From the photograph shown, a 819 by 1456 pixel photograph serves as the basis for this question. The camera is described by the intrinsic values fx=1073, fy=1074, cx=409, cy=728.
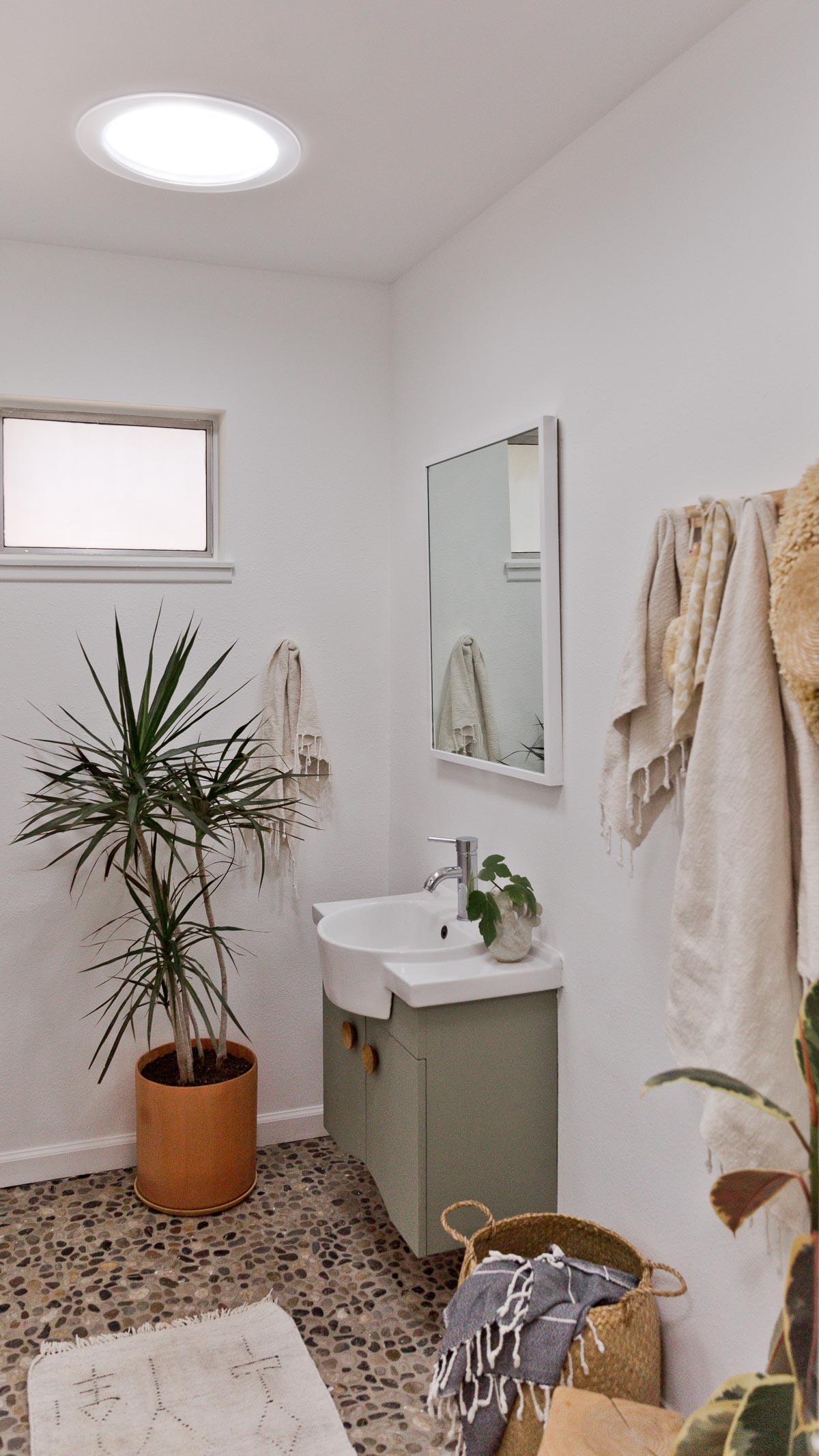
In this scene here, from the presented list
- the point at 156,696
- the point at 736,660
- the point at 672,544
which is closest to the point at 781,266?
the point at 672,544

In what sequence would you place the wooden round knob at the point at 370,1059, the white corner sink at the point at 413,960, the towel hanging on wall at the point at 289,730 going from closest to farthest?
1. the white corner sink at the point at 413,960
2. the wooden round knob at the point at 370,1059
3. the towel hanging on wall at the point at 289,730

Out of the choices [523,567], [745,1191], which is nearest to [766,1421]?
[745,1191]

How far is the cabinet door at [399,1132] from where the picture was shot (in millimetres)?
2295

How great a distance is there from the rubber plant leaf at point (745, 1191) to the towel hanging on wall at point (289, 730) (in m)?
2.13

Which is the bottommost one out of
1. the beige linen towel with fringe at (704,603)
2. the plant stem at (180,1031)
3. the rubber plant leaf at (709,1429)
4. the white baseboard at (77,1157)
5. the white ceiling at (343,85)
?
the white baseboard at (77,1157)

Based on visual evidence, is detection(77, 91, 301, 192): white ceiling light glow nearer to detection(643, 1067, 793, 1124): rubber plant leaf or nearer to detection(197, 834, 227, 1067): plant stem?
detection(197, 834, 227, 1067): plant stem

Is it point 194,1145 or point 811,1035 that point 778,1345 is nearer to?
point 811,1035

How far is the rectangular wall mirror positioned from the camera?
232 cm

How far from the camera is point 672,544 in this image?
1.80 m

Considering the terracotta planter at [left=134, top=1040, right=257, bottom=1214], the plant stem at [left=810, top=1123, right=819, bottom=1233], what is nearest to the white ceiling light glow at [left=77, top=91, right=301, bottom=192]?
the plant stem at [left=810, top=1123, right=819, bottom=1233]

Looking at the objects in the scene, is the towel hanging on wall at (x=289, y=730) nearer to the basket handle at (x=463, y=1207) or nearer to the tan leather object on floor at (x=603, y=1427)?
the basket handle at (x=463, y=1207)

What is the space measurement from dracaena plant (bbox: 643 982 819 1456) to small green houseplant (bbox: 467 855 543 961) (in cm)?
117

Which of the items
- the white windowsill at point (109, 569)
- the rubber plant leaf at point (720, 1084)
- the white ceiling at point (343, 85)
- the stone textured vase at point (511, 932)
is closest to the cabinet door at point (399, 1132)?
the stone textured vase at point (511, 932)

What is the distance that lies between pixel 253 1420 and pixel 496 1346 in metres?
0.59
